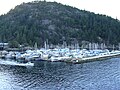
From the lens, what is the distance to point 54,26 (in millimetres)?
144250

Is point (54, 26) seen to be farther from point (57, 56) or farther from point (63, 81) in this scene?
point (63, 81)

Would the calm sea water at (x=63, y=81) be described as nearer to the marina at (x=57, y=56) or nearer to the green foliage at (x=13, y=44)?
the marina at (x=57, y=56)

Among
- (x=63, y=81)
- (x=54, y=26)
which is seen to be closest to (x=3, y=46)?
(x=54, y=26)

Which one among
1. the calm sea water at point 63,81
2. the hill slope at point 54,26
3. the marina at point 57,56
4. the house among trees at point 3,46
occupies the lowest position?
the calm sea water at point 63,81

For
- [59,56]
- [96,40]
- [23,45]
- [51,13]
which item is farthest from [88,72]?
[51,13]

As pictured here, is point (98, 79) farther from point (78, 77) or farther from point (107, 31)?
point (107, 31)

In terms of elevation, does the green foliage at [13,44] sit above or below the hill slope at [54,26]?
below

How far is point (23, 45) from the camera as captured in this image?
117 metres

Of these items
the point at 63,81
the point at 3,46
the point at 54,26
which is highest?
the point at 54,26

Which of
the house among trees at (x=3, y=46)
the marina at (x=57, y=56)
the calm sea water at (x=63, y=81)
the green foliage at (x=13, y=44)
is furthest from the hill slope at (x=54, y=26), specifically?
the calm sea water at (x=63, y=81)

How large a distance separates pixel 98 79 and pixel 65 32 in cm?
9051

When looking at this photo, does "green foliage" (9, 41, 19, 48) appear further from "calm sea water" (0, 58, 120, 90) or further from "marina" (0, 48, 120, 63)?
"calm sea water" (0, 58, 120, 90)

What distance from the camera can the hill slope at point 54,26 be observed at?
129m

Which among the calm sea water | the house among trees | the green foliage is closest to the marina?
the green foliage
